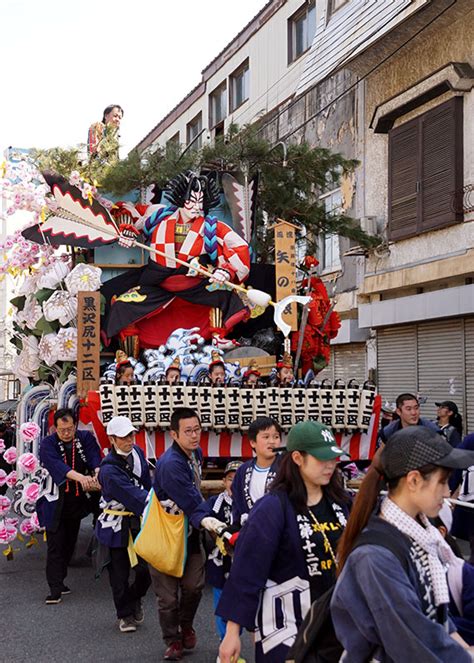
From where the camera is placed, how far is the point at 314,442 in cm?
383

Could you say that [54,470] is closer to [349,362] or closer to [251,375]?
[251,375]

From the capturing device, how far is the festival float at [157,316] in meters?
8.02

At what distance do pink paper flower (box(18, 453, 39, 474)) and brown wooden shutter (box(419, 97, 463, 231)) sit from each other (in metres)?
9.58

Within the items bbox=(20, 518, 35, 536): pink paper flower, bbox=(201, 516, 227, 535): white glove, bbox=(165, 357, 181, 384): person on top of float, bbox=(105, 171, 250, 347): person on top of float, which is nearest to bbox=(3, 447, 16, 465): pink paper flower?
bbox=(20, 518, 35, 536): pink paper flower

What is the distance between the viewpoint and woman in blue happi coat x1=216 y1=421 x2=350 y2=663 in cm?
368

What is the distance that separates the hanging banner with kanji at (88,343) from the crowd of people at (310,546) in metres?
2.13

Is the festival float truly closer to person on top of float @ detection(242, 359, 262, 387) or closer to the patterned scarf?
person on top of float @ detection(242, 359, 262, 387)

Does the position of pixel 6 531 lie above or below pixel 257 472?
below

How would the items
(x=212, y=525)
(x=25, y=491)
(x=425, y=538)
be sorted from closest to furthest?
1. (x=425, y=538)
2. (x=212, y=525)
3. (x=25, y=491)

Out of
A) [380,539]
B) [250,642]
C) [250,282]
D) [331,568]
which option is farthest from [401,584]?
[250,282]

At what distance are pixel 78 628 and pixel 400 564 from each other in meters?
4.98

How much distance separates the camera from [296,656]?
2.93 meters

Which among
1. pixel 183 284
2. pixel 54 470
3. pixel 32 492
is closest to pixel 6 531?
pixel 32 492

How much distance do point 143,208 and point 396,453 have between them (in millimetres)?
8969
